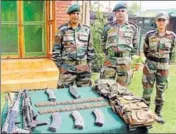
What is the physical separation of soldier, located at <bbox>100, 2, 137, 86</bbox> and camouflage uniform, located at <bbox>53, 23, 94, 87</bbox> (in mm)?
151

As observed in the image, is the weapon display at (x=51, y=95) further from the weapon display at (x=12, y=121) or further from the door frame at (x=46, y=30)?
the door frame at (x=46, y=30)

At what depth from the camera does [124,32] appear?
2.30 meters

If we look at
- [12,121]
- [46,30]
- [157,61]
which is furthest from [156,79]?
[46,30]

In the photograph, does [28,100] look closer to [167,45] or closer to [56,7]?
[167,45]

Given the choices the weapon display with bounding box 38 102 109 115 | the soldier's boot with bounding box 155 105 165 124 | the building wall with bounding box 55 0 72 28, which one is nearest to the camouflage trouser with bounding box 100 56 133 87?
the soldier's boot with bounding box 155 105 165 124

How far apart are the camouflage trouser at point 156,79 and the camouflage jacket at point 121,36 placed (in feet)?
0.68

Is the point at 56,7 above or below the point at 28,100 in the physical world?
above

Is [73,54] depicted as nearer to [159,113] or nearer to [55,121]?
[159,113]

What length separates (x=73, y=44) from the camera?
222cm

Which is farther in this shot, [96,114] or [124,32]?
[124,32]

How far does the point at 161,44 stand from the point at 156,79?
286mm

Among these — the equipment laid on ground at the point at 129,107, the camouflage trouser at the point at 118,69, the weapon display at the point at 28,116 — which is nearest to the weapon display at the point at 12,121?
the weapon display at the point at 28,116

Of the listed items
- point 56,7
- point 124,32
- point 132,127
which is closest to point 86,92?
point 132,127

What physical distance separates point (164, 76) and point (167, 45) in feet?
0.79
